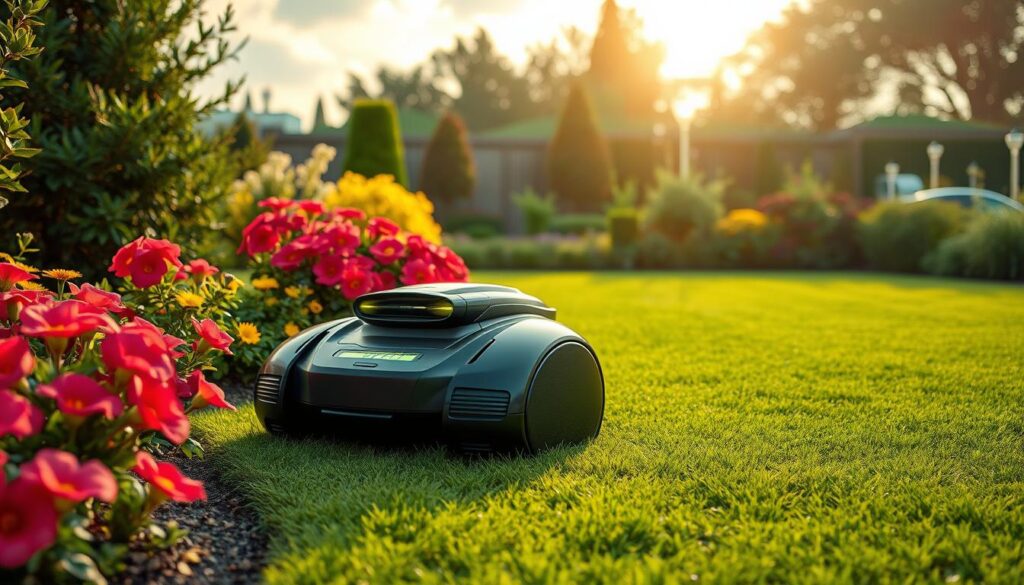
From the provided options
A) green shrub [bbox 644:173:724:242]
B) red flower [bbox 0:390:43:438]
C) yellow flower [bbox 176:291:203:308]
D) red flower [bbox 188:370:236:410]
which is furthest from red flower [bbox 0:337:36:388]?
green shrub [bbox 644:173:724:242]

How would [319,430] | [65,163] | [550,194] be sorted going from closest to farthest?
[319,430] < [65,163] < [550,194]

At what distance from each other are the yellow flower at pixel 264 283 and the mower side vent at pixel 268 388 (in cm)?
148

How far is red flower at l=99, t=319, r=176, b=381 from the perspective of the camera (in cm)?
211

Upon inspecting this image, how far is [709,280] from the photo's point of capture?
1258 cm

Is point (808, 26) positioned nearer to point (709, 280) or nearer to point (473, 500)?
point (709, 280)

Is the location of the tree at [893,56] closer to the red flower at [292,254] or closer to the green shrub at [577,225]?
the green shrub at [577,225]

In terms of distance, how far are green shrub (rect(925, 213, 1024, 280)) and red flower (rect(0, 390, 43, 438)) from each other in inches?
513

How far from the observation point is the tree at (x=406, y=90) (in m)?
47.8

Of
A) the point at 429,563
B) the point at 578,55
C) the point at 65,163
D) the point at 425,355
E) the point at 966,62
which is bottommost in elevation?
the point at 429,563

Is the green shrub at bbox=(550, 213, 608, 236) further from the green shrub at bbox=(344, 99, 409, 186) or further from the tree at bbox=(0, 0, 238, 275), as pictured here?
the tree at bbox=(0, 0, 238, 275)

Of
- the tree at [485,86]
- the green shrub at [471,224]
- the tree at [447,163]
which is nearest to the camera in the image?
the green shrub at [471,224]

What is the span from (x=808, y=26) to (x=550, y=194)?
58.7 feet

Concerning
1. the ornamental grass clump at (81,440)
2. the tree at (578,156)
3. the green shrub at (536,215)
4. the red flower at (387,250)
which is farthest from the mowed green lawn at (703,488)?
the tree at (578,156)

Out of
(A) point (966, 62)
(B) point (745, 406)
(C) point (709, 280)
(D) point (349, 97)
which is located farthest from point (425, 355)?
(D) point (349, 97)
